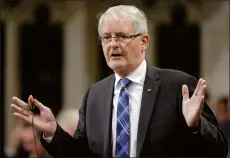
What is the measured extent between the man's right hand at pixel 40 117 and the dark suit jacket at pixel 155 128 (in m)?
0.04

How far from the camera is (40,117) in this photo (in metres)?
3.15

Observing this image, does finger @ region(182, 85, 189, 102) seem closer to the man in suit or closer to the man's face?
the man in suit

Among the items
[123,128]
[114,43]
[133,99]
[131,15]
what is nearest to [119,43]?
[114,43]

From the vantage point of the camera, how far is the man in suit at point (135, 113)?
302cm

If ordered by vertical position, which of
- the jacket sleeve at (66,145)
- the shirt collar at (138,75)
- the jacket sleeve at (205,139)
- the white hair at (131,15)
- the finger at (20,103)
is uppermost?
the white hair at (131,15)

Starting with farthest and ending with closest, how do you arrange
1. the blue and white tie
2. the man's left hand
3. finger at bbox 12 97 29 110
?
finger at bbox 12 97 29 110 → the blue and white tie → the man's left hand

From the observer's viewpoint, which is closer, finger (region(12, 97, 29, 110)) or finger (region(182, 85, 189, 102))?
finger (region(182, 85, 189, 102))

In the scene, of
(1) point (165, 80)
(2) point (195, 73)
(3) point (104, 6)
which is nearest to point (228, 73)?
(2) point (195, 73)

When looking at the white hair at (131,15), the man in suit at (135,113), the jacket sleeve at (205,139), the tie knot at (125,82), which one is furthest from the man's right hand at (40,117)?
the jacket sleeve at (205,139)

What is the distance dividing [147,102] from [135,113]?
0.07 metres

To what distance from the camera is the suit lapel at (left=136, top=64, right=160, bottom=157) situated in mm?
3027

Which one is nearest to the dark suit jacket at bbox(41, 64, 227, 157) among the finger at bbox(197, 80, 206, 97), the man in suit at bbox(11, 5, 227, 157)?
the man in suit at bbox(11, 5, 227, 157)

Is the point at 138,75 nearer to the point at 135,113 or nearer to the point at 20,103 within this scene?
the point at 135,113

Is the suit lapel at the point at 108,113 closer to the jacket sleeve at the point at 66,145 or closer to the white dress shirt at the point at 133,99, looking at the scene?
the white dress shirt at the point at 133,99
